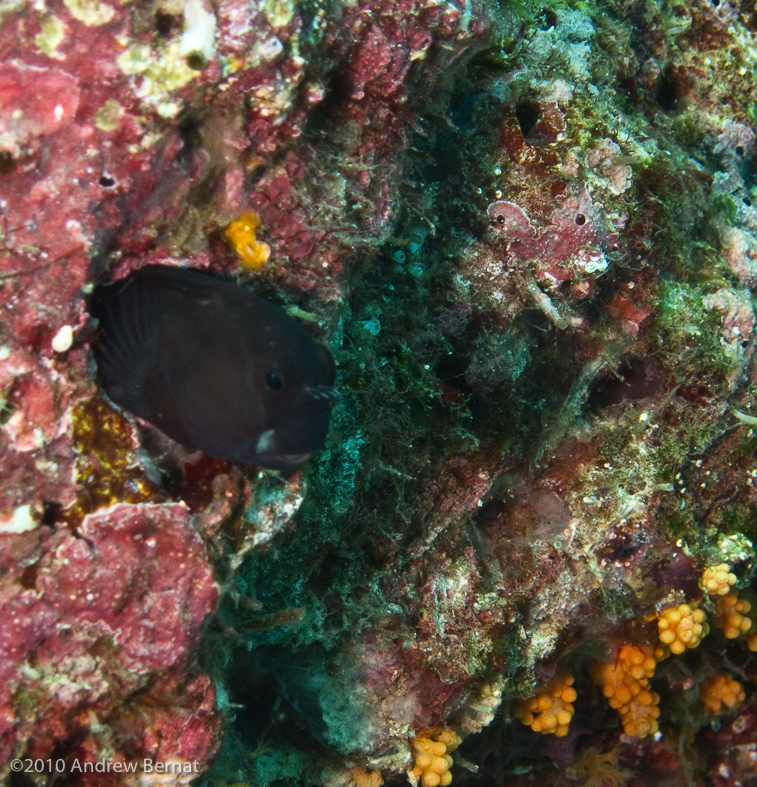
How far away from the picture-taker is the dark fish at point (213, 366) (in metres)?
1.95

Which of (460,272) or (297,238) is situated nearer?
(297,238)

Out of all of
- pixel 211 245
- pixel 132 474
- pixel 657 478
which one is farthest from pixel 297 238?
pixel 657 478

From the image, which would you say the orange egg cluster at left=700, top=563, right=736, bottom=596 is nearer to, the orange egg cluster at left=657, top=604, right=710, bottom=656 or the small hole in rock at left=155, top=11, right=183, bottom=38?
the orange egg cluster at left=657, top=604, right=710, bottom=656

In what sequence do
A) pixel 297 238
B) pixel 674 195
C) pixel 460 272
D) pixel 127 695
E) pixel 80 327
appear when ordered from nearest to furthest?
pixel 80 327 < pixel 127 695 < pixel 297 238 < pixel 460 272 < pixel 674 195

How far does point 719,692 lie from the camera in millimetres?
5676

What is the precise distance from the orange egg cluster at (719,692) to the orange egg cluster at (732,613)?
1.14m

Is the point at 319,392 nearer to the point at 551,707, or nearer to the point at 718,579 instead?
the point at 718,579

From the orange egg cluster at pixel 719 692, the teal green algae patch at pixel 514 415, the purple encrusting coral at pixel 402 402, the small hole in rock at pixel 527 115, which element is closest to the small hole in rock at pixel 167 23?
the purple encrusting coral at pixel 402 402

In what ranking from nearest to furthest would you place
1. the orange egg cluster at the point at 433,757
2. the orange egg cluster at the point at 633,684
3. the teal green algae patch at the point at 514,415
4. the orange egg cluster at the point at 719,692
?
the teal green algae patch at the point at 514,415 → the orange egg cluster at the point at 433,757 → the orange egg cluster at the point at 633,684 → the orange egg cluster at the point at 719,692

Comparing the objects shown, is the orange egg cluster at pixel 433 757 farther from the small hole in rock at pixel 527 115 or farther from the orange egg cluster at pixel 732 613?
the small hole in rock at pixel 527 115

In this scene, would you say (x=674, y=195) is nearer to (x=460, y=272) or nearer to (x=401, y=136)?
(x=460, y=272)

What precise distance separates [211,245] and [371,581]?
2.29 m

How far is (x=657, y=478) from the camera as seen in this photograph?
13.7 feet

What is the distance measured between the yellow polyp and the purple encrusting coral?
0.07 feet
